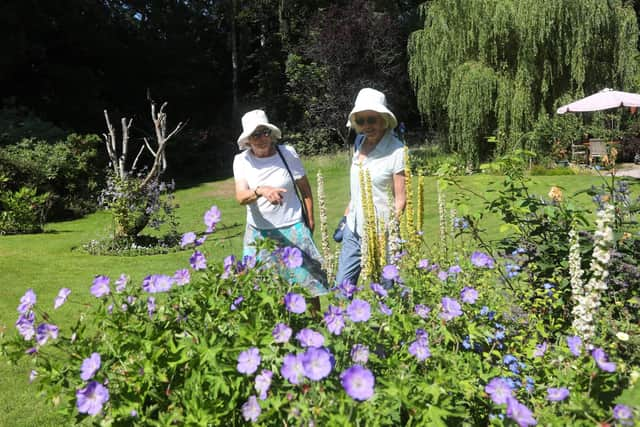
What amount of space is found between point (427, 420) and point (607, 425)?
16.2 inches

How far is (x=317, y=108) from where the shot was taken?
22.8m

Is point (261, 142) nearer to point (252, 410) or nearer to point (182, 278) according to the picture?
point (182, 278)

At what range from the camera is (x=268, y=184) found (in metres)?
3.29

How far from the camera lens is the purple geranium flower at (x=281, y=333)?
1.45 meters

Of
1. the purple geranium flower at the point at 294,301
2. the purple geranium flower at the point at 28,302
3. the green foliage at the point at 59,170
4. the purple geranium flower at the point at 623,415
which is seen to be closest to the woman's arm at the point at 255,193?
the purple geranium flower at the point at 294,301

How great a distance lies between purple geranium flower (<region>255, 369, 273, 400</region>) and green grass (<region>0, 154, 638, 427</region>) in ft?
2.08

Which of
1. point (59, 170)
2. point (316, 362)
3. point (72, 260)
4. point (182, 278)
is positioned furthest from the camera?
point (59, 170)

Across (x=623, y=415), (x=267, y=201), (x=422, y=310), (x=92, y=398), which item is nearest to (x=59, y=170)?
(x=267, y=201)

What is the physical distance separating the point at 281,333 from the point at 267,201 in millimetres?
1806

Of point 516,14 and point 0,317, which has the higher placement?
point 516,14

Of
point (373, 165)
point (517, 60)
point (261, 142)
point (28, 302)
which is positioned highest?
point (517, 60)

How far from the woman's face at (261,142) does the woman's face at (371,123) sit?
56 centimetres

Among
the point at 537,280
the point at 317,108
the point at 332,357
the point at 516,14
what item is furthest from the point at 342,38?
the point at 332,357

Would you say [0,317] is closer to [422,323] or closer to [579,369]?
[422,323]
